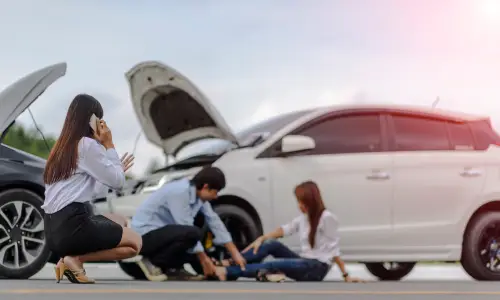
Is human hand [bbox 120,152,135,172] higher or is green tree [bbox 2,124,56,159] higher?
human hand [bbox 120,152,135,172]

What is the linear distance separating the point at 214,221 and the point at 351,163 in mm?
1677

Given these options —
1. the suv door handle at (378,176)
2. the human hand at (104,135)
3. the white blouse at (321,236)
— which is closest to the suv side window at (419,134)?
the suv door handle at (378,176)

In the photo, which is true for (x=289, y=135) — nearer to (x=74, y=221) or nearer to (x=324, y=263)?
(x=324, y=263)

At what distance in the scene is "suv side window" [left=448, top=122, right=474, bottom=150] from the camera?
10336 mm

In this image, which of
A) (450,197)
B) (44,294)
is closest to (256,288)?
(44,294)

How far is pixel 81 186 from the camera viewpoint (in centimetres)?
682

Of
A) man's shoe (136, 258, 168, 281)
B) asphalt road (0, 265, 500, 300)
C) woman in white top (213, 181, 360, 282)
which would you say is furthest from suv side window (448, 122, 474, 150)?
man's shoe (136, 258, 168, 281)

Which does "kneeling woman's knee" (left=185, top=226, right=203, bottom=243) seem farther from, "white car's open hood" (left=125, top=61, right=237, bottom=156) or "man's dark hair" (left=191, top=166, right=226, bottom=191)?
"white car's open hood" (left=125, top=61, right=237, bottom=156)

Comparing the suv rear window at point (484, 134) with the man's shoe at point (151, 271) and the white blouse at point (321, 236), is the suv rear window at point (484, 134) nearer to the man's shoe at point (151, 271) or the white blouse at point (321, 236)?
the white blouse at point (321, 236)

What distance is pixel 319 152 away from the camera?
381 inches

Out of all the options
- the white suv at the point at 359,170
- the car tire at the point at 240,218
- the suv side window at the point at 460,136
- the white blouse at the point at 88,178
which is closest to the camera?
the white blouse at the point at 88,178

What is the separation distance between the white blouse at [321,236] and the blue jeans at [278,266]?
0.29 feet

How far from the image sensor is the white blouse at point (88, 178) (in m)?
6.66

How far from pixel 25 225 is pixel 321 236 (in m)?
2.74
